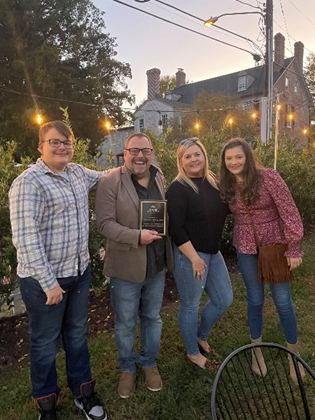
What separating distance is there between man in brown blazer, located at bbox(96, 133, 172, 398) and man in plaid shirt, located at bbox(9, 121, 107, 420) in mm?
202

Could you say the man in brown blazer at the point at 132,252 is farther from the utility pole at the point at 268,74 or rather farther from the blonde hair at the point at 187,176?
the utility pole at the point at 268,74

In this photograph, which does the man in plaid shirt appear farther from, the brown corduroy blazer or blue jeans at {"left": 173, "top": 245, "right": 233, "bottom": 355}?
blue jeans at {"left": 173, "top": 245, "right": 233, "bottom": 355}

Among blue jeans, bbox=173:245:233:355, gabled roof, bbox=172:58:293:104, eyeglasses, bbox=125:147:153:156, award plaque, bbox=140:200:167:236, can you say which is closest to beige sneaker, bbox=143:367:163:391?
blue jeans, bbox=173:245:233:355

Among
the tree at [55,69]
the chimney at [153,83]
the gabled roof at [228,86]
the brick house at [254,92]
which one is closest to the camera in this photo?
the tree at [55,69]

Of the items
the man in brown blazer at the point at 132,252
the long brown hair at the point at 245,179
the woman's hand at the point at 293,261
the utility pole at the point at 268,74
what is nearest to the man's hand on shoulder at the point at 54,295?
the man in brown blazer at the point at 132,252

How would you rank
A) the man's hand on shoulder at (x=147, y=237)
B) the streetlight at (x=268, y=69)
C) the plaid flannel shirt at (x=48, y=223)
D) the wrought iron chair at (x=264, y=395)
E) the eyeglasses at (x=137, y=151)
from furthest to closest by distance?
the streetlight at (x=268, y=69) < the eyeglasses at (x=137, y=151) < the man's hand on shoulder at (x=147, y=237) < the plaid flannel shirt at (x=48, y=223) < the wrought iron chair at (x=264, y=395)

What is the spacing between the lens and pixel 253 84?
29.0 meters

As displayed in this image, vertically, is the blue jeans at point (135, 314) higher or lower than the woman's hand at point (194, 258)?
lower

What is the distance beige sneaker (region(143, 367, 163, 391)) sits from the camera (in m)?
2.78

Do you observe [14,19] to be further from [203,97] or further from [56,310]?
[56,310]

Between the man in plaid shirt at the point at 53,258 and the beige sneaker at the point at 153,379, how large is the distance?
45 cm

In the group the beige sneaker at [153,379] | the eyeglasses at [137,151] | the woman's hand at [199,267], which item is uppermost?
the eyeglasses at [137,151]

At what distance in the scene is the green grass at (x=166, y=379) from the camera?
8.46 ft

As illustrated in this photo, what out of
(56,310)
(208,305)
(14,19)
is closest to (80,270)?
(56,310)
